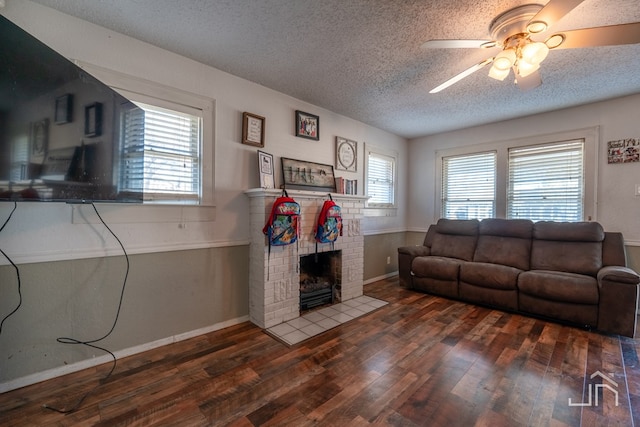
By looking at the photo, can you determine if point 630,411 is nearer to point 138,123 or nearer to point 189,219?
point 189,219

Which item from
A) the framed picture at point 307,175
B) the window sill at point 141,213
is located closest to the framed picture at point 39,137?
the window sill at point 141,213

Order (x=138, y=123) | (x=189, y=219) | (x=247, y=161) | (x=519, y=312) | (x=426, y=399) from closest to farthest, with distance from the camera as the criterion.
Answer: (x=426, y=399) → (x=138, y=123) → (x=189, y=219) → (x=247, y=161) → (x=519, y=312)

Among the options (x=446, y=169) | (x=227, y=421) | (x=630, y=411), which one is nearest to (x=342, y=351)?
(x=227, y=421)

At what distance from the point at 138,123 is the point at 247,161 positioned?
40.7 inches

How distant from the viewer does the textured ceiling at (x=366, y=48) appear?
1.76m

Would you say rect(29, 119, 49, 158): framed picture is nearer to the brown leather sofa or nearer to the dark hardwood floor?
the dark hardwood floor

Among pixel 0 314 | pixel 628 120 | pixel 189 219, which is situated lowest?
pixel 0 314

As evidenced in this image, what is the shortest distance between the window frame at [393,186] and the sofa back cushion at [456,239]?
0.86 meters

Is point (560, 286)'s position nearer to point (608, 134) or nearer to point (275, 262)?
point (608, 134)

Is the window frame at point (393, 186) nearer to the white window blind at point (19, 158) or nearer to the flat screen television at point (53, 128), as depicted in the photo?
the flat screen television at point (53, 128)

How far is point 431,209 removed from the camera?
4.70 metres

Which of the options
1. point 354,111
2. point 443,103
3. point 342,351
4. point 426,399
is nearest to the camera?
point 426,399

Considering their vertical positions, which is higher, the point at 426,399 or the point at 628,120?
the point at 628,120

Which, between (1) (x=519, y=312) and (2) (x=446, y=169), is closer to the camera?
(1) (x=519, y=312)
